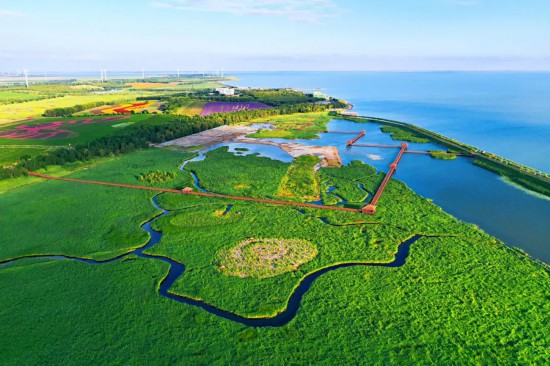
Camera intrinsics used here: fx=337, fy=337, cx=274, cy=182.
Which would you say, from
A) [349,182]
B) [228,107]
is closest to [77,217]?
[349,182]

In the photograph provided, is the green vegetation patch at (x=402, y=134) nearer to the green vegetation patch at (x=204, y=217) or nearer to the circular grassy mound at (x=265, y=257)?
the green vegetation patch at (x=204, y=217)

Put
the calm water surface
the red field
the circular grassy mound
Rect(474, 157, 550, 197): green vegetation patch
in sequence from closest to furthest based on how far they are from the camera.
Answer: the circular grassy mound → the calm water surface → Rect(474, 157, 550, 197): green vegetation patch → the red field

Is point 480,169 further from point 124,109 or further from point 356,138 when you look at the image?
point 124,109

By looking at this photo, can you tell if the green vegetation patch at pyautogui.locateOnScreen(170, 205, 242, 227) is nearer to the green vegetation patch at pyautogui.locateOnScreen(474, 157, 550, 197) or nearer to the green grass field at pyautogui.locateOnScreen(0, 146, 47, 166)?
the green grass field at pyautogui.locateOnScreen(0, 146, 47, 166)

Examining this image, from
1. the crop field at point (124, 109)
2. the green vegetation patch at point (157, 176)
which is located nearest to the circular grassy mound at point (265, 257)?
the green vegetation patch at point (157, 176)

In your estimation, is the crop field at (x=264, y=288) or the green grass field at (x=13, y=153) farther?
the green grass field at (x=13, y=153)

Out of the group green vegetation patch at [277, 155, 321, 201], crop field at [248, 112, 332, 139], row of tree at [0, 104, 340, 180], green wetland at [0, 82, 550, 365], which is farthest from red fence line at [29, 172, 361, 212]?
crop field at [248, 112, 332, 139]

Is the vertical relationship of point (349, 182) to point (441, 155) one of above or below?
below
